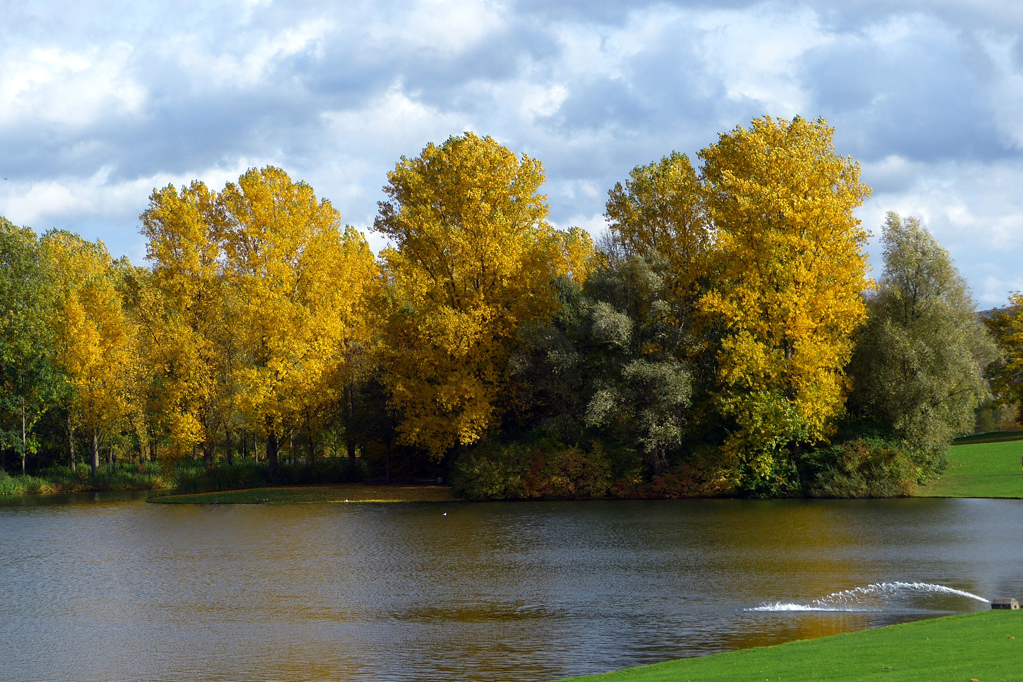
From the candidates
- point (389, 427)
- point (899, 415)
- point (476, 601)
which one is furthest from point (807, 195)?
point (476, 601)

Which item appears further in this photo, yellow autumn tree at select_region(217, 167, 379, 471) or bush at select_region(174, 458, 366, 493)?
bush at select_region(174, 458, 366, 493)

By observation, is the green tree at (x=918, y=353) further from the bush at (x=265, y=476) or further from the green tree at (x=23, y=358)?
the green tree at (x=23, y=358)

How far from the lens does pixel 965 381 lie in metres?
52.5

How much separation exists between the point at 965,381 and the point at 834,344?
7.43 meters

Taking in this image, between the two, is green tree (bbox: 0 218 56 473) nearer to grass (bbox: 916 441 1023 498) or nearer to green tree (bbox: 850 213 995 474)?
green tree (bbox: 850 213 995 474)

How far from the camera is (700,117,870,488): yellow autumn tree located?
5119 centimetres

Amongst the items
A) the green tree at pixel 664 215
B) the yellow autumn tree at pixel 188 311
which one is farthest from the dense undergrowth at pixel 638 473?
the yellow autumn tree at pixel 188 311

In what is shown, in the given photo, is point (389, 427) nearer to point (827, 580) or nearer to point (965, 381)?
point (965, 381)

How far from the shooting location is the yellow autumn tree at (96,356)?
224ft

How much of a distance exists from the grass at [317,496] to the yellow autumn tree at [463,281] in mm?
2877

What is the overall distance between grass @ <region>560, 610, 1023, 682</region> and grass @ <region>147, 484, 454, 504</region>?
39.6 metres

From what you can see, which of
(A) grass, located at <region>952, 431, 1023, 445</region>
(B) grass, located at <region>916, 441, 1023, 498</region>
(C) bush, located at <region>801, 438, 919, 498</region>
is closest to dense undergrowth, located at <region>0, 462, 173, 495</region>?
(C) bush, located at <region>801, 438, 919, 498</region>

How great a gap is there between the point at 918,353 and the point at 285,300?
39.1 meters

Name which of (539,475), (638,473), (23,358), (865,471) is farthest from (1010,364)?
(23,358)
